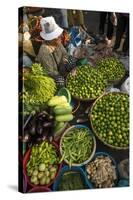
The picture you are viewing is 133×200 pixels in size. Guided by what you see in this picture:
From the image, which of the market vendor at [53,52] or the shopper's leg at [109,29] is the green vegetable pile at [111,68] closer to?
the shopper's leg at [109,29]

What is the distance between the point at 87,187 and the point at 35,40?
174cm

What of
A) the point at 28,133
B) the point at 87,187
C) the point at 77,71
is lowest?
the point at 87,187

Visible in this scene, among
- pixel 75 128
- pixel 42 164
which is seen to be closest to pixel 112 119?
pixel 75 128

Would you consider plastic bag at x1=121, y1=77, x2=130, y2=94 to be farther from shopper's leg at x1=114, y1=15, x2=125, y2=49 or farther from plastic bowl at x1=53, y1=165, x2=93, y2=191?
plastic bowl at x1=53, y1=165, x2=93, y2=191

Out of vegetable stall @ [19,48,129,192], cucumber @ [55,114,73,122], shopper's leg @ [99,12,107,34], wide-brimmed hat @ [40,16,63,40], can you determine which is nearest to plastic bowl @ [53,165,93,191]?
vegetable stall @ [19,48,129,192]

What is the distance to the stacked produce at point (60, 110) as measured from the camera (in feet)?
25.8

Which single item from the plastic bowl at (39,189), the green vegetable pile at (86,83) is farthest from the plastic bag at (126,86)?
Result: the plastic bowl at (39,189)

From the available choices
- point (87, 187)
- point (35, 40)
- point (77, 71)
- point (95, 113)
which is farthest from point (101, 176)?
point (35, 40)

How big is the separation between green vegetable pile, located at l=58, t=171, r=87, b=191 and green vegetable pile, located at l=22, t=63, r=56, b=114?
84 cm

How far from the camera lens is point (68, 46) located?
26.1 ft

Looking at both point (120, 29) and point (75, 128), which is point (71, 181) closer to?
point (75, 128)

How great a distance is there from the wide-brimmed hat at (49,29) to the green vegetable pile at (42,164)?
1140 mm

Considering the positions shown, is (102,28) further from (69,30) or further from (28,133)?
(28,133)

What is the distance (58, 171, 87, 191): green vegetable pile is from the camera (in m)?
7.98
